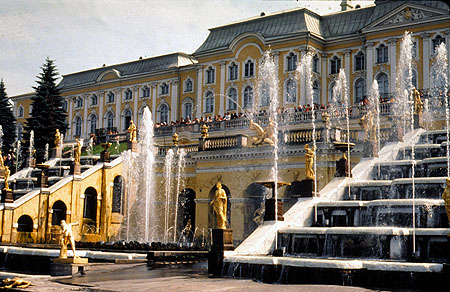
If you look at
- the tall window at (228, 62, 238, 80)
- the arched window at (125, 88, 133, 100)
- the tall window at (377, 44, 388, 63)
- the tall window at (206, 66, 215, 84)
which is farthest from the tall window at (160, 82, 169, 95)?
the tall window at (377, 44, 388, 63)

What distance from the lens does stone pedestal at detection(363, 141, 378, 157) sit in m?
25.9

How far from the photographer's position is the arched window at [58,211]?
112ft

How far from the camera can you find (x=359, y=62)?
54156mm

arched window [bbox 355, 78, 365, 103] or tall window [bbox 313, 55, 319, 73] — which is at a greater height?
tall window [bbox 313, 55, 319, 73]

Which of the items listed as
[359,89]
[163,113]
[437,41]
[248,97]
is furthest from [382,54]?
[163,113]

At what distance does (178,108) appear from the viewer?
66125 millimetres

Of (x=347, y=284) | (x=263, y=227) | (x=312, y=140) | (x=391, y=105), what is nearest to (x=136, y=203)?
(x=312, y=140)

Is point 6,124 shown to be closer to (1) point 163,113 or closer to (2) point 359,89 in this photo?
(1) point 163,113

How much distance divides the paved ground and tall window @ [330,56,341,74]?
40020 mm

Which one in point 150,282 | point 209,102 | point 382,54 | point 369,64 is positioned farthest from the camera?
point 209,102

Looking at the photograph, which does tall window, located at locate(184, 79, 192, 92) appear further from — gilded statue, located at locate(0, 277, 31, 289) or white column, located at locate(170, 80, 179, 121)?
gilded statue, located at locate(0, 277, 31, 289)

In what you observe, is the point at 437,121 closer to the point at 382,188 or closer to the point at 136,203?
the point at 382,188

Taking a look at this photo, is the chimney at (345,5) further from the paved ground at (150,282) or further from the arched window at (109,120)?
the paved ground at (150,282)

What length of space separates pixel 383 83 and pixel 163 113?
2500 centimetres
